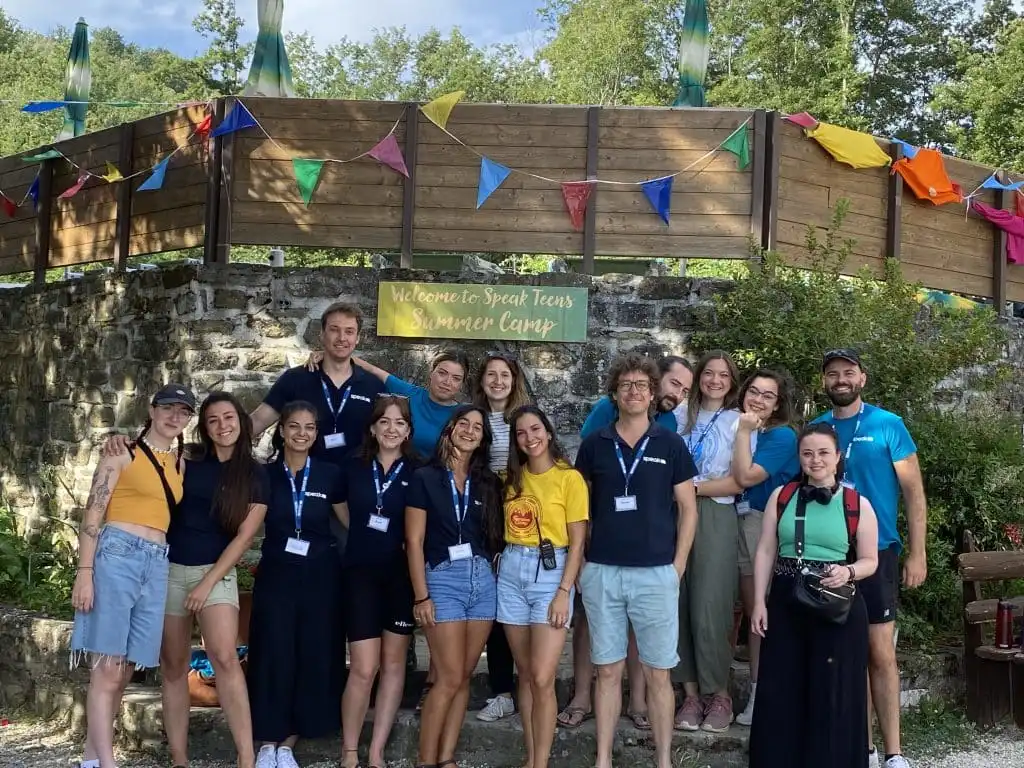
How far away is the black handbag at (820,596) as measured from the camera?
3.69m

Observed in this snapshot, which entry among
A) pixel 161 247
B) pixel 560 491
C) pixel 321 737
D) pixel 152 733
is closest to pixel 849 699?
pixel 560 491

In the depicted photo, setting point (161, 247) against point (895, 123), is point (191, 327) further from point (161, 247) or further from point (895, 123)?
point (895, 123)

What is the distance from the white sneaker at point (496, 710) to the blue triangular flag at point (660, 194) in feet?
10.9

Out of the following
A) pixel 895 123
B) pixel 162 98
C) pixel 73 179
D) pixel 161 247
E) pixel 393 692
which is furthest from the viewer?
pixel 162 98

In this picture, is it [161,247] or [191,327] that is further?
[161,247]

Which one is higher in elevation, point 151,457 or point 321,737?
point 151,457

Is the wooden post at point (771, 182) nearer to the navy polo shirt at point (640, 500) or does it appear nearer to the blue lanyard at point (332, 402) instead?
the navy polo shirt at point (640, 500)

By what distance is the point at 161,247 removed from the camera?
6.91 metres

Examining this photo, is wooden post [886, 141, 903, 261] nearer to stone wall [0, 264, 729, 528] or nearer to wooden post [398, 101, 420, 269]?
stone wall [0, 264, 729, 528]

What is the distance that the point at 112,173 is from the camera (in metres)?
7.18

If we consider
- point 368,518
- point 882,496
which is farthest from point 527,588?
point 882,496

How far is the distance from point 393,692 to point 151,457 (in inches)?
54.1

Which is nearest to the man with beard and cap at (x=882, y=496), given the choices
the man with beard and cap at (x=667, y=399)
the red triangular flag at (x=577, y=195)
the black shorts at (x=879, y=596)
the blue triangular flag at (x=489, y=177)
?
the black shorts at (x=879, y=596)

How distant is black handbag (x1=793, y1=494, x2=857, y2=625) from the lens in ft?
12.1
